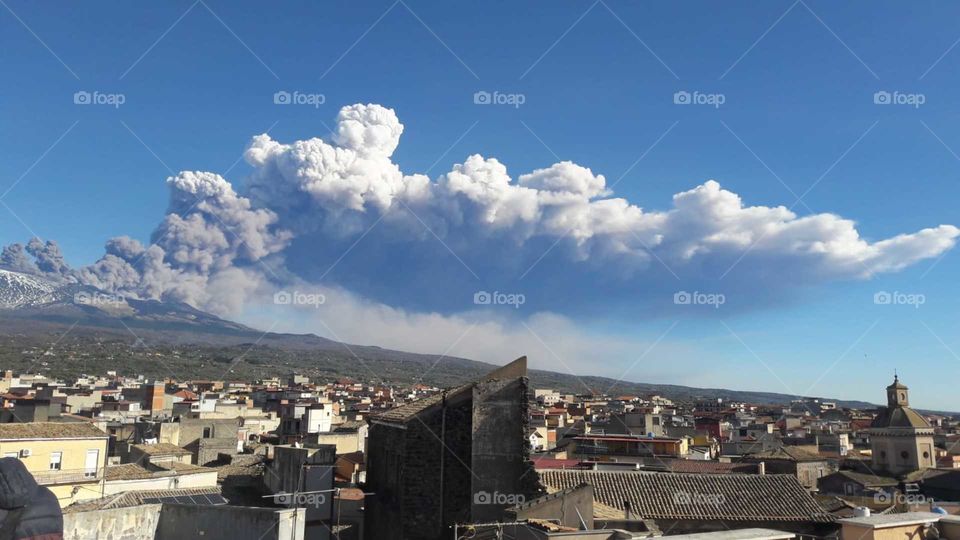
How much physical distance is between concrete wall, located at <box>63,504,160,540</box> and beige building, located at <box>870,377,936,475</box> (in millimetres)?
58515

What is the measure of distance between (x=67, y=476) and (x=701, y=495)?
75.4ft

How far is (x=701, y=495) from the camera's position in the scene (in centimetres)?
2212

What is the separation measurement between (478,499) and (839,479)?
37.7m

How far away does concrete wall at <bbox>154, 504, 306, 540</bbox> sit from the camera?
14.0 meters

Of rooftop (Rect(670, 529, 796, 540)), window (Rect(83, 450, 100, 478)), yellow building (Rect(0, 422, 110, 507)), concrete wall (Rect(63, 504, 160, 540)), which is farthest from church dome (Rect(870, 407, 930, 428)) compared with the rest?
concrete wall (Rect(63, 504, 160, 540))

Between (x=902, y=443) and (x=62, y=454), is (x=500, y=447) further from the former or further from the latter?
(x=902, y=443)

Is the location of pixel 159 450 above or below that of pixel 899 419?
below

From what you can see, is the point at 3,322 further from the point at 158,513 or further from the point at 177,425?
the point at 158,513

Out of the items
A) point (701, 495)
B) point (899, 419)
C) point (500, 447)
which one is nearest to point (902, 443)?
point (899, 419)

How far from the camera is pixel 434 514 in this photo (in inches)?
671

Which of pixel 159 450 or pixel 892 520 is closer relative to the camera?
pixel 892 520

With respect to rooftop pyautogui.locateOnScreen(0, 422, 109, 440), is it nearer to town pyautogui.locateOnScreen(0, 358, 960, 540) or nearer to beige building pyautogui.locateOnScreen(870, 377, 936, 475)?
town pyautogui.locateOnScreen(0, 358, 960, 540)

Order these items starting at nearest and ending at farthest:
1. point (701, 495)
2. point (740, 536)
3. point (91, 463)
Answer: point (740, 536)
point (701, 495)
point (91, 463)

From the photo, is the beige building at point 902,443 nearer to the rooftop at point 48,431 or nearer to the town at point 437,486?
the town at point 437,486
